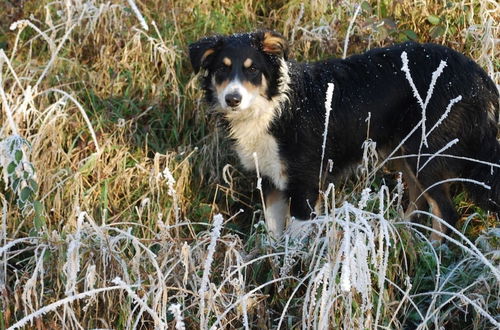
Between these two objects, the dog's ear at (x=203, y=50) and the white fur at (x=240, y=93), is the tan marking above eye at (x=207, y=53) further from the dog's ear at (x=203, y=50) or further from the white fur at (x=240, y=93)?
the white fur at (x=240, y=93)

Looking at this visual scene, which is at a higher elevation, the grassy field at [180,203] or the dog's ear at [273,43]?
the dog's ear at [273,43]

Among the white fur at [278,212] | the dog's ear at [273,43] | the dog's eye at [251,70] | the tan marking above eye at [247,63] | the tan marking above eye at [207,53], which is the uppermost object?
the dog's ear at [273,43]

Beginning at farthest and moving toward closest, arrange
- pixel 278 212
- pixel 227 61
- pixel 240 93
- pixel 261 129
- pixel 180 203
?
pixel 180 203 → pixel 278 212 → pixel 261 129 → pixel 227 61 → pixel 240 93

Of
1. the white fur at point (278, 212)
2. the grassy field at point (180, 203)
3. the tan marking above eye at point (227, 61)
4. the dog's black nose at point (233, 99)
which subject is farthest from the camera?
the white fur at point (278, 212)

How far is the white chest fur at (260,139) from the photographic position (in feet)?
13.0

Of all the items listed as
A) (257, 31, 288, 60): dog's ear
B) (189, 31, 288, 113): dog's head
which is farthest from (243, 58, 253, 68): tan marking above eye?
(257, 31, 288, 60): dog's ear

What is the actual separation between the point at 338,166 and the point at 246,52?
2.86ft

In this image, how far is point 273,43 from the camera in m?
3.90

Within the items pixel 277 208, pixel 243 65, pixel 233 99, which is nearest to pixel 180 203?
pixel 277 208

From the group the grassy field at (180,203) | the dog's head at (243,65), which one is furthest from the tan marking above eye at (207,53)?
the grassy field at (180,203)

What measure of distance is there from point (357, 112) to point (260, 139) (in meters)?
0.56

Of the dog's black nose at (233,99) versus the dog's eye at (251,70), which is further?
the dog's eye at (251,70)

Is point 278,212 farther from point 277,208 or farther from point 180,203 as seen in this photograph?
point 180,203

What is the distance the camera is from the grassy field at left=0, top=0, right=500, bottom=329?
3.06 meters
